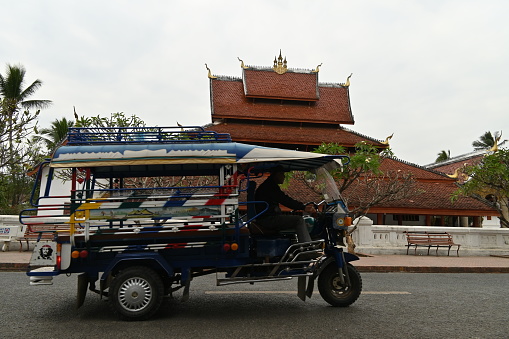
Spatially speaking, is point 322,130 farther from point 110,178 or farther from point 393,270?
point 110,178

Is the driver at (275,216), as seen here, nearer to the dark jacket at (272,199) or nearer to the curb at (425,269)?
the dark jacket at (272,199)

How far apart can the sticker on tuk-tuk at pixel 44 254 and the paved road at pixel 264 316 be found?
720mm

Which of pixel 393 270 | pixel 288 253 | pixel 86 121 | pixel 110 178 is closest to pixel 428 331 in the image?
pixel 288 253

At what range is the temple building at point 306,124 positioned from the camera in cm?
2475

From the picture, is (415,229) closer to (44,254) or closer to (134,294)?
(134,294)

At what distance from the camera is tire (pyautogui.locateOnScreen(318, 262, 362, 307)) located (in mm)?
6504

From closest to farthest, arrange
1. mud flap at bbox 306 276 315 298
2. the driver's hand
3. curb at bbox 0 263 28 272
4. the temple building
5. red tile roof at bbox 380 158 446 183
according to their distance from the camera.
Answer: mud flap at bbox 306 276 315 298
the driver's hand
curb at bbox 0 263 28 272
the temple building
red tile roof at bbox 380 158 446 183

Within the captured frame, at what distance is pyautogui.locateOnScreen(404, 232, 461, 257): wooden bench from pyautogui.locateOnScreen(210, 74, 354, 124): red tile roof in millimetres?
12787

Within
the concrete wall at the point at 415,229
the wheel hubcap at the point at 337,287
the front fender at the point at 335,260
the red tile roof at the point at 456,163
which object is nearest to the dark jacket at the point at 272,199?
the front fender at the point at 335,260

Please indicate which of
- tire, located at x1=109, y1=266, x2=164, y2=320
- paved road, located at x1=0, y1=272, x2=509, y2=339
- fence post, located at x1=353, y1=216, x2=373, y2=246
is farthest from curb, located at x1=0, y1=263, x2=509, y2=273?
tire, located at x1=109, y1=266, x2=164, y2=320

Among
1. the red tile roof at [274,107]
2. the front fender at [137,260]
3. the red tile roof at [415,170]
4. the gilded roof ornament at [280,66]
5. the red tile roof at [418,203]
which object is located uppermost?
the gilded roof ornament at [280,66]

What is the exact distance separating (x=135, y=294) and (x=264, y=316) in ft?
5.47

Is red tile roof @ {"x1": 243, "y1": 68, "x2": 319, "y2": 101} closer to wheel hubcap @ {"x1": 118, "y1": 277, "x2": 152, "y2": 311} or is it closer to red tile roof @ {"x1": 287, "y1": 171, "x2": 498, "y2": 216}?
red tile roof @ {"x1": 287, "y1": 171, "x2": 498, "y2": 216}

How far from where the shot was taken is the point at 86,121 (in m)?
15.8
